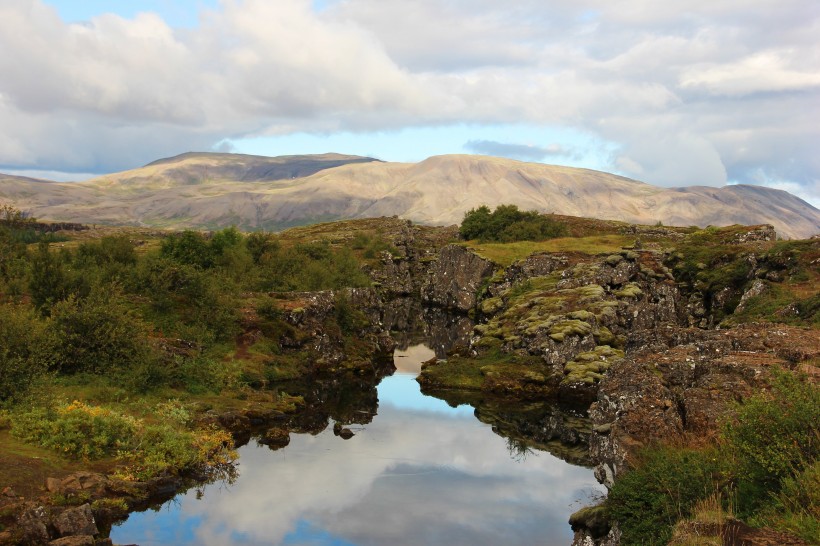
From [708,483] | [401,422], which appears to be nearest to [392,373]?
[401,422]

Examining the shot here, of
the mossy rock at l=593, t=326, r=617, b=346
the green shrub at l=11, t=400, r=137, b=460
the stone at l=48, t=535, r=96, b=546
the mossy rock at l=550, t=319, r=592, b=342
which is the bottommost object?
the stone at l=48, t=535, r=96, b=546

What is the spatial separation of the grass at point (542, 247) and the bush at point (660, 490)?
7425cm

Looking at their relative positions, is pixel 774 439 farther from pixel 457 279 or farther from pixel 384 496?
pixel 457 279

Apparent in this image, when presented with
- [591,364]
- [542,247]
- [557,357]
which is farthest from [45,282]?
[542,247]

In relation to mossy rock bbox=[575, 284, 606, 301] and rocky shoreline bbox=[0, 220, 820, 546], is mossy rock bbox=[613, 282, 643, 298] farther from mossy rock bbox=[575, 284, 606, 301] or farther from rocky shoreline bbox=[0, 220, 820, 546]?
mossy rock bbox=[575, 284, 606, 301]

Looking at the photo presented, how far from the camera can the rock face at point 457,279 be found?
100125 millimetres

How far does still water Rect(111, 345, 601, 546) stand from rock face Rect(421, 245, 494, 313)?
56440mm

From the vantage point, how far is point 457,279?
104438 millimetres

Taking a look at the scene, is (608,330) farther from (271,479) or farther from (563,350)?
(271,479)

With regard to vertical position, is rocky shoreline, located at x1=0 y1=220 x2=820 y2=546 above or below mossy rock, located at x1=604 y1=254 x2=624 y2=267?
below

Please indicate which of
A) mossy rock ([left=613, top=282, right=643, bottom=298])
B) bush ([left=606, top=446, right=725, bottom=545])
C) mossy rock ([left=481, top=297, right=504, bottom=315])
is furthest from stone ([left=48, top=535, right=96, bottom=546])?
mossy rock ([left=481, top=297, right=504, bottom=315])

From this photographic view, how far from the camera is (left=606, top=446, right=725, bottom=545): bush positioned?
18766 mm

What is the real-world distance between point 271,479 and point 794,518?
86.2 ft

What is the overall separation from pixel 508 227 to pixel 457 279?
2143 centimetres
